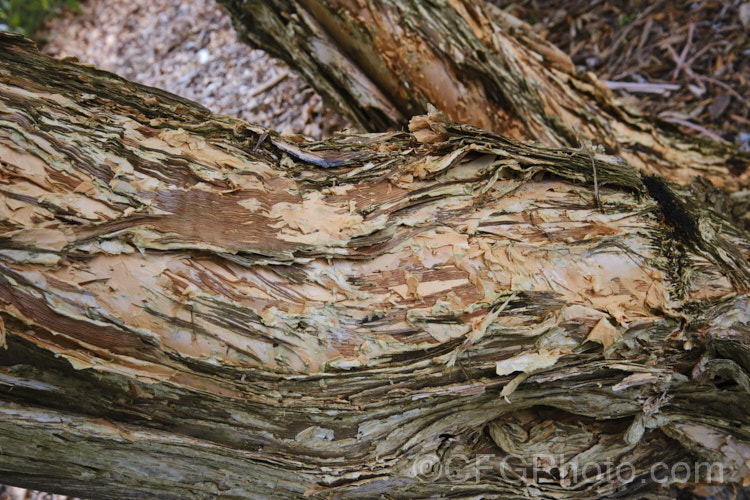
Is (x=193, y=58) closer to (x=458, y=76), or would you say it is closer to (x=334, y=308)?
(x=458, y=76)

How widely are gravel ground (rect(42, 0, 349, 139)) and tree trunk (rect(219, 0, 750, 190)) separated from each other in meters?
0.98

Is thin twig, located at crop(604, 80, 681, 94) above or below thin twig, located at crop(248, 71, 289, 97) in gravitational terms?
below

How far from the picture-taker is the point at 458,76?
215 centimetres

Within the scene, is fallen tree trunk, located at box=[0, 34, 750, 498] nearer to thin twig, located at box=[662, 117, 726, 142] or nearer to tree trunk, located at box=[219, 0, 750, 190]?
tree trunk, located at box=[219, 0, 750, 190]

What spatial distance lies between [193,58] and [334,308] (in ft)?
12.0

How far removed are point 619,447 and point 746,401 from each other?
391mm

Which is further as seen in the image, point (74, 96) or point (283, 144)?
point (283, 144)

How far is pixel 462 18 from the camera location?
83.1 inches

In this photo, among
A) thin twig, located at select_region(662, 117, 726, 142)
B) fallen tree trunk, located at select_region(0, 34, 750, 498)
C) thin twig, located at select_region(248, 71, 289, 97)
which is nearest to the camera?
fallen tree trunk, located at select_region(0, 34, 750, 498)

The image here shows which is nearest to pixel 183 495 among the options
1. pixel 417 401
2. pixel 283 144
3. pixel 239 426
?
pixel 239 426

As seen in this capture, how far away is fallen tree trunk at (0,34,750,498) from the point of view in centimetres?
116

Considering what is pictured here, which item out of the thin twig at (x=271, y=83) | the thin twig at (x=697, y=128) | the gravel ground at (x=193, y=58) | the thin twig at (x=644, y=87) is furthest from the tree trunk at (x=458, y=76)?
the thin twig at (x=271, y=83)

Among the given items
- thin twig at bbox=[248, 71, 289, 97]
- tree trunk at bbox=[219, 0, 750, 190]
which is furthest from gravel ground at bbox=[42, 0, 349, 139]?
tree trunk at bbox=[219, 0, 750, 190]

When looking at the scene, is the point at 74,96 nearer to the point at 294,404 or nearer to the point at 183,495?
the point at 294,404
